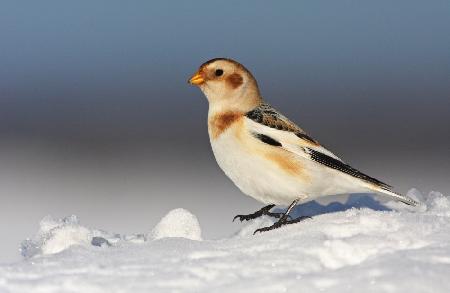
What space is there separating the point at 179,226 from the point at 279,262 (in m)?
1.59

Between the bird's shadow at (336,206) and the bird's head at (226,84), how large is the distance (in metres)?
0.93

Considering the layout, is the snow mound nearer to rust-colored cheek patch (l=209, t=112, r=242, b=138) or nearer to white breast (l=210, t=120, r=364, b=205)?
white breast (l=210, t=120, r=364, b=205)

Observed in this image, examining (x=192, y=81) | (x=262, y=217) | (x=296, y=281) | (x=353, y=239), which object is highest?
(x=192, y=81)

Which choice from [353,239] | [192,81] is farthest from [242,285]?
[192,81]

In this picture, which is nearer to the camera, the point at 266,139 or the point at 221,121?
the point at 266,139

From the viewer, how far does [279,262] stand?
497 centimetres

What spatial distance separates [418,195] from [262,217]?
1425 mm

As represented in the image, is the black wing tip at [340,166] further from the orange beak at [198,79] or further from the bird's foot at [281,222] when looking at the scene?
the orange beak at [198,79]

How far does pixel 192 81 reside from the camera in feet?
23.9

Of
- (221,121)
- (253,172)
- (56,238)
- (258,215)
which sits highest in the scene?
(221,121)

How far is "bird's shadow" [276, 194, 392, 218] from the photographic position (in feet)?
23.8

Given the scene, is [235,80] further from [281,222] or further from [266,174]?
[281,222]

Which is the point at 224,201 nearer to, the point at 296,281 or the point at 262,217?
the point at 262,217

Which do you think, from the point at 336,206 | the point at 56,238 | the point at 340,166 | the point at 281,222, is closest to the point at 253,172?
the point at 281,222
